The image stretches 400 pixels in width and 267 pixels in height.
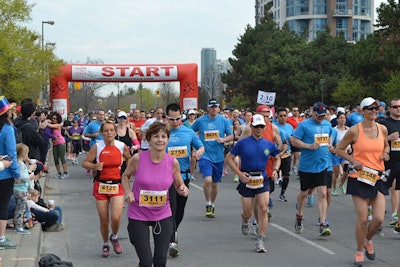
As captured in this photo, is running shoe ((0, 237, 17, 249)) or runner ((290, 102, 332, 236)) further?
runner ((290, 102, 332, 236))

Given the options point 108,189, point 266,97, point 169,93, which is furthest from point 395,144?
point 169,93

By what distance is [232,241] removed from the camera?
10.2m

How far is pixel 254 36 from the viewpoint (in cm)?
6944

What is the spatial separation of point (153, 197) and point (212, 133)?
5.93 m

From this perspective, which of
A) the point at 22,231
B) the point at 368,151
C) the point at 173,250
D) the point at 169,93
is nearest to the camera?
the point at 368,151

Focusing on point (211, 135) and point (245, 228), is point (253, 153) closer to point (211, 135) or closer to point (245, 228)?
point (245, 228)

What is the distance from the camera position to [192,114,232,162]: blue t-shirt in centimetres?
1238

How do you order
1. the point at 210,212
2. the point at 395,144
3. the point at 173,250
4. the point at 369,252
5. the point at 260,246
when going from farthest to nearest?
the point at 210,212 < the point at 395,144 < the point at 260,246 < the point at 173,250 < the point at 369,252

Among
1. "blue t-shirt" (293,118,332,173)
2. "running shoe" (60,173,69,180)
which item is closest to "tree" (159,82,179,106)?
"running shoe" (60,173,69,180)

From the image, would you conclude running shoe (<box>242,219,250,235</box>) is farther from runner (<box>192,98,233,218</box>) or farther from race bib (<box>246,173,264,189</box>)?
runner (<box>192,98,233,218</box>)

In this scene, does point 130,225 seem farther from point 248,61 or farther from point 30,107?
point 248,61

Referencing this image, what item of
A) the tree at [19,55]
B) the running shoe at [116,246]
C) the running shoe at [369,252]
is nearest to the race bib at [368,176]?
the running shoe at [369,252]

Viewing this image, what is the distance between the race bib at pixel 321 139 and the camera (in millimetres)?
10741

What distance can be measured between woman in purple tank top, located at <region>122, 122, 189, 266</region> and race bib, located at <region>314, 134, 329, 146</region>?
14.9 ft
